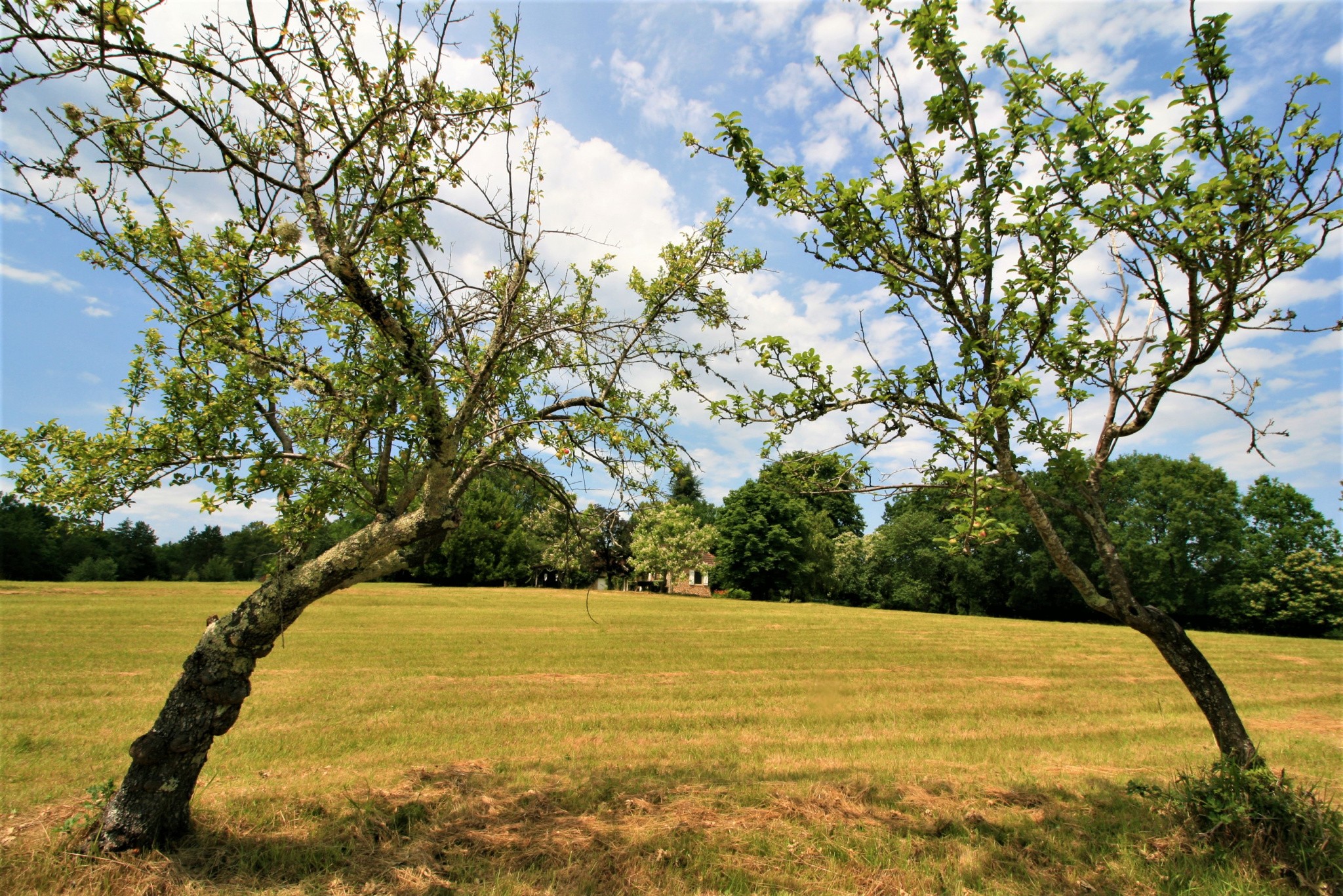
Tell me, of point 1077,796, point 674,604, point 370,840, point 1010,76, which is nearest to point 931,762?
point 1077,796

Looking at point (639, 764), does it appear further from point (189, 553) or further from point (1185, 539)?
point (189, 553)

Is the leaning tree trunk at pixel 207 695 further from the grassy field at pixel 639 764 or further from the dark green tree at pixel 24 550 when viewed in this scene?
the dark green tree at pixel 24 550

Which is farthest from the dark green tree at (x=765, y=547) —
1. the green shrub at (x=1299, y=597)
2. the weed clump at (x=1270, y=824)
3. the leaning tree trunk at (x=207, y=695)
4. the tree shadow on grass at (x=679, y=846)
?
the leaning tree trunk at (x=207, y=695)

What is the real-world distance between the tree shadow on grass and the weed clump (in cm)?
21

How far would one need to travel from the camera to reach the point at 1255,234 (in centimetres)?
498

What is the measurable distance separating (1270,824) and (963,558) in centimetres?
2147

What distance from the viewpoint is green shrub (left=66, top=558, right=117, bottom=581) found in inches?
1923

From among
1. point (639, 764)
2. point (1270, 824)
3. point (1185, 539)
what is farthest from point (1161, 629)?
point (1185, 539)

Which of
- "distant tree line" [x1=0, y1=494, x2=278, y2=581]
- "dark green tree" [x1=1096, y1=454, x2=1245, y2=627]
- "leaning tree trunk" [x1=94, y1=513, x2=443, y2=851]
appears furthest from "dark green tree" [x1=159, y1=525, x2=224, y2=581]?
"dark green tree" [x1=1096, y1=454, x2=1245, y2=627]

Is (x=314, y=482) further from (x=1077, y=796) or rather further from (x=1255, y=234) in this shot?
(x=1077, y=796)

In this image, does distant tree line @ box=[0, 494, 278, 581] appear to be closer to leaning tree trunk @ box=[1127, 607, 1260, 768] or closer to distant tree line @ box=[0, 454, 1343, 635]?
distant tree line @ box=[0, 454, 1343, 635]

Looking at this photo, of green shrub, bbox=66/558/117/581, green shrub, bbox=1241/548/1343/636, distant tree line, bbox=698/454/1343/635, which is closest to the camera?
green shrub, bbox=1241/548/1343/636

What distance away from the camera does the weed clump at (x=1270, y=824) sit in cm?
499

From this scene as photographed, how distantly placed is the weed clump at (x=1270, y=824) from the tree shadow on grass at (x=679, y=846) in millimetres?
207
